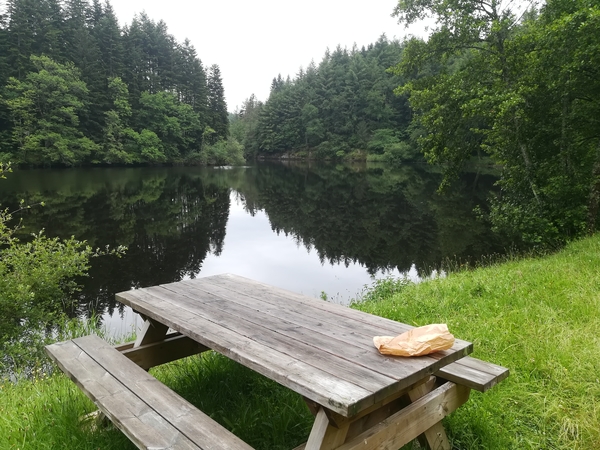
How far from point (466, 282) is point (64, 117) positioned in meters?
47.0

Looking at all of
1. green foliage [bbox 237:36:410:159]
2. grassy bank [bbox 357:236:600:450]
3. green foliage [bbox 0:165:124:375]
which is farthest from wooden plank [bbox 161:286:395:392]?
green foliage [bbox 237:36:410:159]

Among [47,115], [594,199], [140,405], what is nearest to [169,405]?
[140,405]

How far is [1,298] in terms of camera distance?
5.31 metres

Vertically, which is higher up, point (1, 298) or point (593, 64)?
point (593, 64)

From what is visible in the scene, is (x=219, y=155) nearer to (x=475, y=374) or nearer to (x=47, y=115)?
(x=47, y=115)

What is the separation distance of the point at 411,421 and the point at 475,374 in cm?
57

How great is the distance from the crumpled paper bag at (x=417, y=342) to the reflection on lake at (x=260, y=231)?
7.05 m

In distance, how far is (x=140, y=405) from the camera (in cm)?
209

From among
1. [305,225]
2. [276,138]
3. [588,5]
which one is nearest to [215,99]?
[276,138]

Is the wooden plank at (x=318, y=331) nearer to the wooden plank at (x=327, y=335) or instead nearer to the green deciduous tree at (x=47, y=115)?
the wooden plank at (x=327, y=335)

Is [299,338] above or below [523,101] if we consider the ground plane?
below

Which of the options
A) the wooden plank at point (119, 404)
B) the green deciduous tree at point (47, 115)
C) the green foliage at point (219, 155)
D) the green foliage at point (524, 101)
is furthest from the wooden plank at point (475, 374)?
the green foliage at point (219, 155)

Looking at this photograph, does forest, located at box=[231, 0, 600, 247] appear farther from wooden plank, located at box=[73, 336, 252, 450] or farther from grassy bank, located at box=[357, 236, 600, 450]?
wooden plank, located at box=[73, 336, 252, 450]

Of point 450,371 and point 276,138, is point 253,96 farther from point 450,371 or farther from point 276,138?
point 450,371
